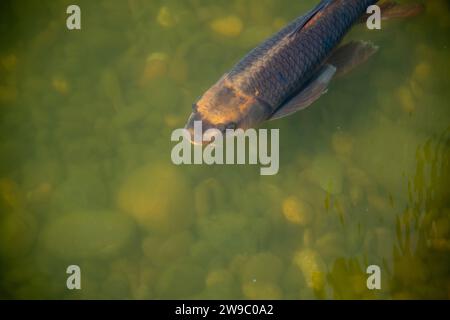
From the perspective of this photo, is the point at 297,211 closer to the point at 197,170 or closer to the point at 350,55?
the point at 197,170

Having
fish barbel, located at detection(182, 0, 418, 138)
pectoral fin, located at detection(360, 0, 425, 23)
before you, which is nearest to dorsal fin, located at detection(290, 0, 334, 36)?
fish barbel, located at detection(182, 0, 418, 138)

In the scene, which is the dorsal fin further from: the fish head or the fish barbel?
the fish head

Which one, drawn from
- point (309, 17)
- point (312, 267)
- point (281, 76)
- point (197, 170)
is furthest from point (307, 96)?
point (312, 267)

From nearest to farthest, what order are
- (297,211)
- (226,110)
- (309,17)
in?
(226,110)
(309,17)
(297,211)

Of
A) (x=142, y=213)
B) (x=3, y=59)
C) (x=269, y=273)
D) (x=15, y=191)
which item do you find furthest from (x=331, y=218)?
(x=3, y=59)

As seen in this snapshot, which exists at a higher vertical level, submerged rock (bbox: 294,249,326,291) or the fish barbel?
the fish barbel

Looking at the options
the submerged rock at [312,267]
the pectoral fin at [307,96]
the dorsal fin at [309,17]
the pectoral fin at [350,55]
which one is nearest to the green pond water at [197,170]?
the submerged rock at [312,267]
